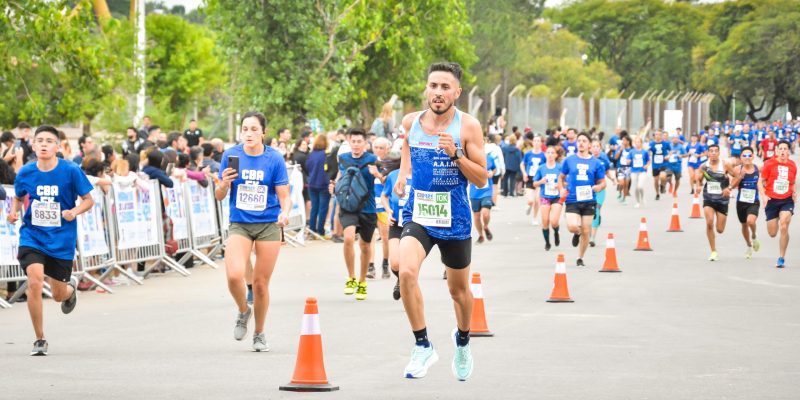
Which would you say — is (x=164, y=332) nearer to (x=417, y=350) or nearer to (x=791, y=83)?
(x=417, y=350)

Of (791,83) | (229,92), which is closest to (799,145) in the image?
(791,83)

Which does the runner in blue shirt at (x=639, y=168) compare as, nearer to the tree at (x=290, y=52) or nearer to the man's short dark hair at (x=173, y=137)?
the tree at (x=290, y=52)

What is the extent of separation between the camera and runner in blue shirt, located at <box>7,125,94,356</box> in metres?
10.9

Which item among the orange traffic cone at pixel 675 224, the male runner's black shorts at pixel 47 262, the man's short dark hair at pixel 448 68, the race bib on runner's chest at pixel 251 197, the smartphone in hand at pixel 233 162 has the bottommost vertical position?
the orange traffic cone at pixel 675 224

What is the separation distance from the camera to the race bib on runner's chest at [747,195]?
20.2 metres

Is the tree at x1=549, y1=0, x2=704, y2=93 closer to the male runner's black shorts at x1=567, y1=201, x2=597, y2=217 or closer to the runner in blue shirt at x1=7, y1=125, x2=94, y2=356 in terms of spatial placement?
the male runner's black shorts at x1=567, y1=201, x2=597, y2=217

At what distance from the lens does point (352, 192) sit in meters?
15.9

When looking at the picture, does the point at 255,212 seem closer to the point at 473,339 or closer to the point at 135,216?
the point at 473,339

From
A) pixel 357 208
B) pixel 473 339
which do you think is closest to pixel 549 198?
pixel 357 208

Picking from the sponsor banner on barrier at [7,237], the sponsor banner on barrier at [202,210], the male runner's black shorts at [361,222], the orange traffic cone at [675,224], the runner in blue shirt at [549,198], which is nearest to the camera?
the sponsor banner on barrier at [7,237]

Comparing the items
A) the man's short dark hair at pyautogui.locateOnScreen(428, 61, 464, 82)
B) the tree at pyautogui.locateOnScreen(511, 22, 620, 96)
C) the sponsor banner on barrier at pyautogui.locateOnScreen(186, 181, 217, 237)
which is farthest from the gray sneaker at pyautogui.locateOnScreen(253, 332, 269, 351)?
the tree at pyautogui.locateOnScreen(511, 22, 620, 96)

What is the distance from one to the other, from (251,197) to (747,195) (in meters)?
11.2

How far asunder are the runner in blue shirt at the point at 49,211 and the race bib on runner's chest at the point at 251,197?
1.26 m

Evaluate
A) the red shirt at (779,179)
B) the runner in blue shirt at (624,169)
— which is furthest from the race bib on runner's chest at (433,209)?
the runner in blue shirt at (624,169)
